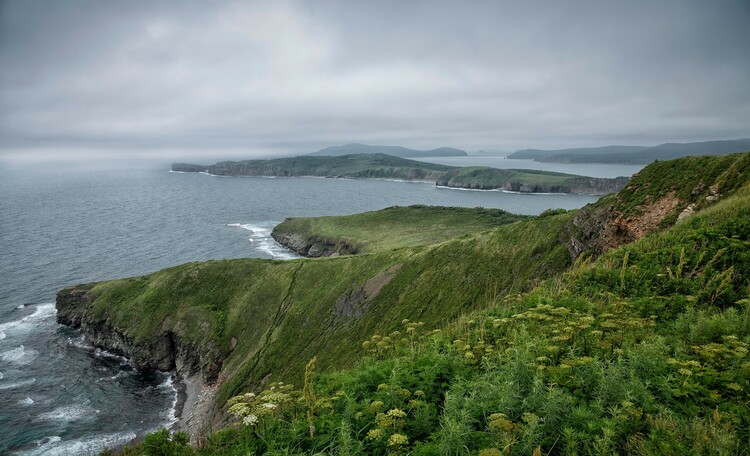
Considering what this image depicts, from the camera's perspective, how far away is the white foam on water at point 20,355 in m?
57.0

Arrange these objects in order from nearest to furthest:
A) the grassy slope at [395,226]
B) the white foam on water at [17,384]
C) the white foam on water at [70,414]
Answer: the white foam on water at [70,414], the white foam on water at [17,384], the grassy slope at [395,226]

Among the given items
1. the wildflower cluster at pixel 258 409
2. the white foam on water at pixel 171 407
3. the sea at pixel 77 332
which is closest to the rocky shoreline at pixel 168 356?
the white foam on water at pixel 171 407

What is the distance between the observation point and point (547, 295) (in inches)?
654

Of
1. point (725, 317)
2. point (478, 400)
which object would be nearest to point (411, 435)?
point (478, 400)

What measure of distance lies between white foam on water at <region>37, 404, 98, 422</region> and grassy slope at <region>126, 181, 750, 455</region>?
1937 inches

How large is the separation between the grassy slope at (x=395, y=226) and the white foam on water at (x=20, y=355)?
227 ft

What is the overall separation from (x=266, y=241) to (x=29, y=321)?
69.7 metres

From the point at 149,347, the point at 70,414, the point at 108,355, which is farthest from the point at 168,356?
the point at 70,414

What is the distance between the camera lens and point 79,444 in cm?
4047

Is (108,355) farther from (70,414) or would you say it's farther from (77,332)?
(70,414)

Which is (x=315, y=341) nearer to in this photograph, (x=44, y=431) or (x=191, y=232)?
(x=44, y=431)

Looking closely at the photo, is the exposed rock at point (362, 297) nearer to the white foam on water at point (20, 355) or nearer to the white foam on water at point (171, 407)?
the white foam on water at point (171, 407)

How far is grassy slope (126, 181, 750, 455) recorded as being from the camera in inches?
281

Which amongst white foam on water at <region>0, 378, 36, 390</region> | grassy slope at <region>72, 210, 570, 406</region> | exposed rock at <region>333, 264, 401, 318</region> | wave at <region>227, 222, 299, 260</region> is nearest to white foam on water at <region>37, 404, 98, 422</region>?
white foam on water at <region>0, 378, 36, 390</region>
